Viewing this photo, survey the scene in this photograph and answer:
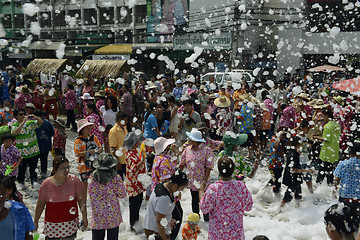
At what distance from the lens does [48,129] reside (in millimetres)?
6328

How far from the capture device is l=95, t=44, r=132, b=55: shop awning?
2544cm

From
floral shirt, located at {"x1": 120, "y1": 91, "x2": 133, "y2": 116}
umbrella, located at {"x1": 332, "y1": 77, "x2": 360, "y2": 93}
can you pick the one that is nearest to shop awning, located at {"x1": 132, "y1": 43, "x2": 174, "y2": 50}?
floral shirt, located at {"x1": 120, "y1": 91, "x2": 133, "y2": 116}

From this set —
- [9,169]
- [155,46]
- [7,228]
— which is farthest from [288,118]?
[155,46]

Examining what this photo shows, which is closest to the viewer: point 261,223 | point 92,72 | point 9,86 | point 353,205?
point 353,205

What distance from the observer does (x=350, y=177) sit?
4.51 metres

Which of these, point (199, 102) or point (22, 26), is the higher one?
point (22, 26)

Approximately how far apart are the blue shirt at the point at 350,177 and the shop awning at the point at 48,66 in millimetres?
11758

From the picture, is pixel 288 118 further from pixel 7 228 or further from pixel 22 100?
pixel 22 100

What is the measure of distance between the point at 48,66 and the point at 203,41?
413 inches

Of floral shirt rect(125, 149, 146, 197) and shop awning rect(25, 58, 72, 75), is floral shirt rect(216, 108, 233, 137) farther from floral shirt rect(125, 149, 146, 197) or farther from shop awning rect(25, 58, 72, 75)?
shop awning rect(25, 58, 72, 75)

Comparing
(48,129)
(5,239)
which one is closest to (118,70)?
(48,129)

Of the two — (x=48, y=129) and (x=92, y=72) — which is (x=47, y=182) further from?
(x=92, y=72)

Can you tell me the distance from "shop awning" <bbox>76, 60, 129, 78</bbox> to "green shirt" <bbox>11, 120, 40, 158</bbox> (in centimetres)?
745

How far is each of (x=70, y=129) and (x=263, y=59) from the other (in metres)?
15.8
